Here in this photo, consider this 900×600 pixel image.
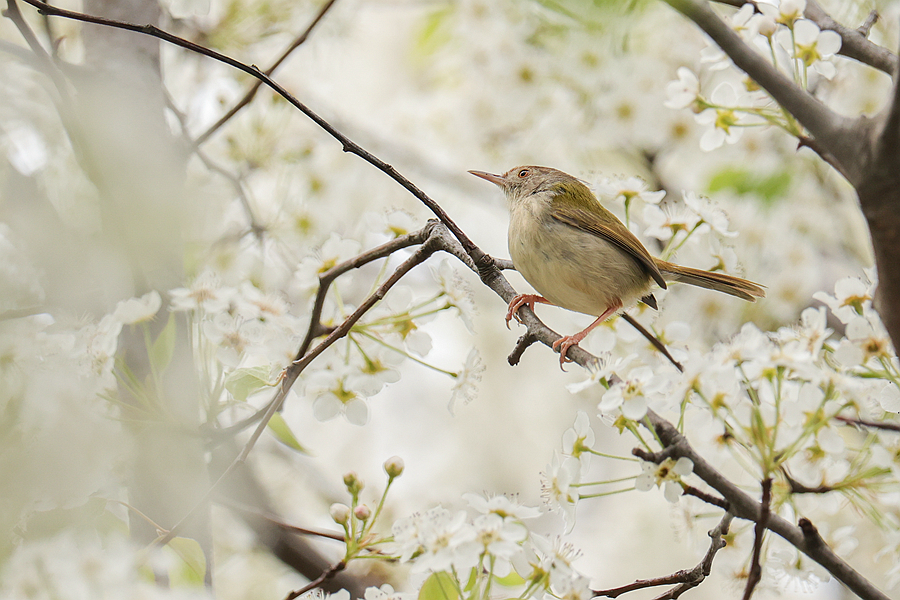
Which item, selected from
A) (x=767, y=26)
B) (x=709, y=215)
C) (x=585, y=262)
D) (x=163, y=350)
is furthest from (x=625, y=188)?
(x=163, y=350)

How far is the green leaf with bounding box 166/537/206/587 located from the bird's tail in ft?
5.85

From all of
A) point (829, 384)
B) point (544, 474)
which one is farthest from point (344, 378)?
point (829, 384)

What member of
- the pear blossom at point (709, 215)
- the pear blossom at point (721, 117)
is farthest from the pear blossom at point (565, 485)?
the pear blossom at point (721, 117)

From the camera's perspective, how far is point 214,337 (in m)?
1.88

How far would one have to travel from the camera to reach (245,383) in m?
1.73

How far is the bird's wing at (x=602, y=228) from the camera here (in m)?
2.51

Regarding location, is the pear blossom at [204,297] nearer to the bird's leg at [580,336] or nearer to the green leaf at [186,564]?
the green leaf at [186,564]

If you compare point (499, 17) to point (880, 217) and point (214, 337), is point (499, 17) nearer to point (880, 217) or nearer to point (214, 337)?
point (214, 337)

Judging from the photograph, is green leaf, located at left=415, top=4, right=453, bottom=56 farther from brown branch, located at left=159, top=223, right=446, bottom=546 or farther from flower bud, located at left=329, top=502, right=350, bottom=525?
flower bud, located at left=329, top=502, right=350, bottom=525

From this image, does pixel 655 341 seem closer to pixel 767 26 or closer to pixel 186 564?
pixel 767 26

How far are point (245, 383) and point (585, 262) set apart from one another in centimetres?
125

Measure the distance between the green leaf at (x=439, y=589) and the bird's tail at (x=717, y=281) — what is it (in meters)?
1.53

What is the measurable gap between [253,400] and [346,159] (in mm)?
2750

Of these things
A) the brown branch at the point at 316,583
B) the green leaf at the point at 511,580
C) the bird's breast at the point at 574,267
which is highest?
the bird's breast at the point at 574,267
